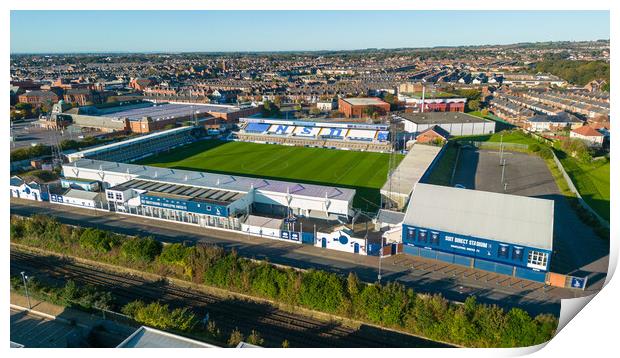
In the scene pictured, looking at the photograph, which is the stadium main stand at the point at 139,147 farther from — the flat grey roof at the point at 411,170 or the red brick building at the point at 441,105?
the red brick building at the point at 441,105

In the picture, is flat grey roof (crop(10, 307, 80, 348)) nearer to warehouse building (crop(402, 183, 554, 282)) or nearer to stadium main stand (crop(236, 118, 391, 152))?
warehouse building (crop(402, 183, 554, 282))

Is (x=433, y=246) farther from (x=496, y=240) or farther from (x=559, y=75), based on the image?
(x=559, y=75)

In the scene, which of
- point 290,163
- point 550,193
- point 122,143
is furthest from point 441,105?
point 122,143

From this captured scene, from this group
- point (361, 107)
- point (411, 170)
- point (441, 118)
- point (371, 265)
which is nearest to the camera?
point (371, 265)

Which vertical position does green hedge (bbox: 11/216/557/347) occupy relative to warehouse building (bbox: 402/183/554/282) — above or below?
below

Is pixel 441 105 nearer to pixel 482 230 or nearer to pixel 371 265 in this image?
pixel 482 230

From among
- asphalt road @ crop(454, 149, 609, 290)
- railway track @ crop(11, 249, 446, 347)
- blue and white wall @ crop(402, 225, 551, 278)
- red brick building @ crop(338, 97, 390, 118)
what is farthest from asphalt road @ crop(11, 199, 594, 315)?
red brick building @ crop(338, 97, 390, 118)

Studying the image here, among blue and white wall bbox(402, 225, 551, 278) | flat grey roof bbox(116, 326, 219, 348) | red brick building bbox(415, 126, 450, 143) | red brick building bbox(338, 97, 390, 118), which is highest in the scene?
red brick building bbox(338, 97, 390, 118)
